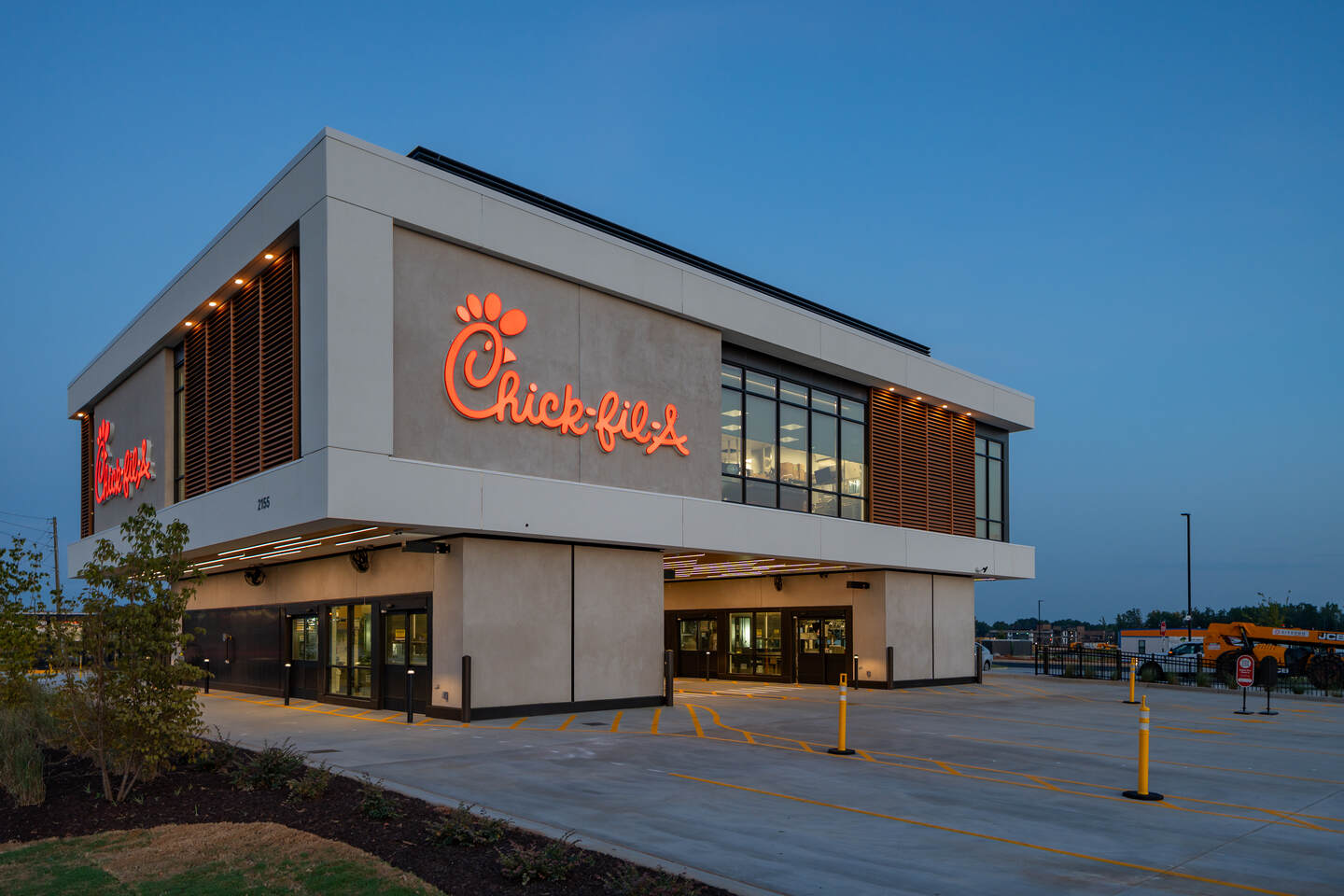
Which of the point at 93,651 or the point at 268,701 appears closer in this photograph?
the point at 93,651

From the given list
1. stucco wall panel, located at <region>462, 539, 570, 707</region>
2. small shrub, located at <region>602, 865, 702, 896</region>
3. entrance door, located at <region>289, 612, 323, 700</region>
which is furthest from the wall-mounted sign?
small shrub, located at <region>602, 865, 702, 896</region>

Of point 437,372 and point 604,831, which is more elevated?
point 437,372

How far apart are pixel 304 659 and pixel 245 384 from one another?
821cm

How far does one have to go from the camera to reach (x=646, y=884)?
718cm

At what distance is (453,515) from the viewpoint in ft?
63.5

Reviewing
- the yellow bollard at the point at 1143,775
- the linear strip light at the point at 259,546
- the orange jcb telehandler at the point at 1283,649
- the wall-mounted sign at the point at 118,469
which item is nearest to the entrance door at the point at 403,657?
the linear strip light at the point at 259,546

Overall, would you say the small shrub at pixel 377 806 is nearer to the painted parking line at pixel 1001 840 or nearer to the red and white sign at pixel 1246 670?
the painted parking line at pixel 1001 840

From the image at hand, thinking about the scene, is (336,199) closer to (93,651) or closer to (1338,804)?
(93,651)

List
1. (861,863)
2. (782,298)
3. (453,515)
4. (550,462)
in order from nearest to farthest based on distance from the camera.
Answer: (861,863) < (453,515) < (550,462) < (782,298)

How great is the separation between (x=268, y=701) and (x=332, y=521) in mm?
10375

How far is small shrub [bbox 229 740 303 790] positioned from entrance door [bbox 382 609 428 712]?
323 inches

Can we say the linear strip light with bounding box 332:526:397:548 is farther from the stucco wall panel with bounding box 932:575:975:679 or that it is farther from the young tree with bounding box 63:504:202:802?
the stucco wall panel with bounding box 932:575:975:679

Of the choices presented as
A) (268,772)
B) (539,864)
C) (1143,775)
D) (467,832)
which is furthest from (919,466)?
(539,864)

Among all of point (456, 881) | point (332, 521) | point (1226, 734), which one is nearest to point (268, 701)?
point (332, 521)
